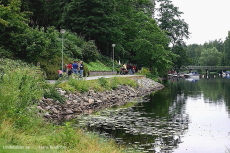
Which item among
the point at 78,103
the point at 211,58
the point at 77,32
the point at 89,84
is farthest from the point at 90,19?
the point at 211,58

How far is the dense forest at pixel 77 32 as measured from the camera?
28.9 metres

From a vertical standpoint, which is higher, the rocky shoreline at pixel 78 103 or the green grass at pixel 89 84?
the green grass at pixel 89 84

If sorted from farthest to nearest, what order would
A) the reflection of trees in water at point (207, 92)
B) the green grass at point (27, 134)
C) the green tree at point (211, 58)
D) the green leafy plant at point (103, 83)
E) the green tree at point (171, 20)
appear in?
1. the green tree at point (211, 58)
2. the green tree at point (171, 20)
3. the reflection of trees in water at point (207, 92)
4. the green leafy plant at point (103, 83)
5. the green grass at point (27, 134)

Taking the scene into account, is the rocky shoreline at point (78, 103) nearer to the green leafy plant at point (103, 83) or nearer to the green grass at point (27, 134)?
the green leafy plant at point (103, 83)

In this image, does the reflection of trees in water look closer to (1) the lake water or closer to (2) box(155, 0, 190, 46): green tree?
(1) the lake water

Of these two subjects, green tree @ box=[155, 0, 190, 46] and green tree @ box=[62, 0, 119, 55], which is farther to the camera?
green tree @ box=[155, 0, 190, 46]

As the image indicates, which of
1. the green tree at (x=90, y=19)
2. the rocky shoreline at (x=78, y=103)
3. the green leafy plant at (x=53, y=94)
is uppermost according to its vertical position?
the green tree at (x=90, y=19)

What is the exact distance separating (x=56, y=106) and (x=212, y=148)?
10.7 metres

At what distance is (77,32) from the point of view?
52.8m

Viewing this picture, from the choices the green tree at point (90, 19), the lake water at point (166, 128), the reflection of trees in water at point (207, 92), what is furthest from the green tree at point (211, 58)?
the lake water at point (166, 128)

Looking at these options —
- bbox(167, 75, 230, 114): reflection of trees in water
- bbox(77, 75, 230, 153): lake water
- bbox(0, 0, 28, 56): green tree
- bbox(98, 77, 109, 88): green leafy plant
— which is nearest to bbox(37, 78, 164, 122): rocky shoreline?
bbox(98, 77, 109, 88): green leafy plant

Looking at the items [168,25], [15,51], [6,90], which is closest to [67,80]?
[15,51]

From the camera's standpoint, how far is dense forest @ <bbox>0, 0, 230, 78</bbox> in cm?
2894

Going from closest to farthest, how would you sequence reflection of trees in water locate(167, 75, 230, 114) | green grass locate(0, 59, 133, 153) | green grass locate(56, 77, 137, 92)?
green grass locate(0, 59, 133, 153)
green grass locate(56, 77, 137, 92)
reflection of trees in water locate(167, 75, 230, 114)
